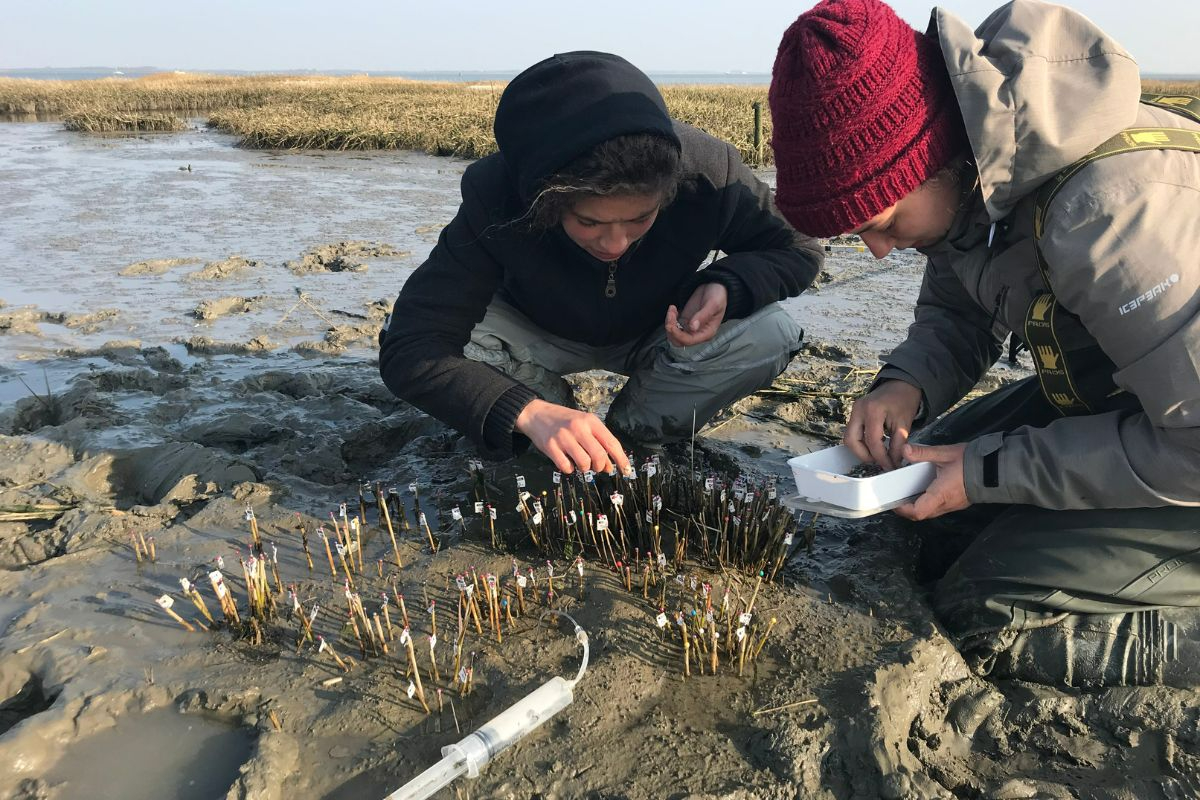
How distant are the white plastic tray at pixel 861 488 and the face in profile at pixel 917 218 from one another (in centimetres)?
74

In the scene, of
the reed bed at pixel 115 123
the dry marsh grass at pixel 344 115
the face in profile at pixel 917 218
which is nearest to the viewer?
the face in profile at pixel 917 218

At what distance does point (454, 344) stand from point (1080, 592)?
8.81ft

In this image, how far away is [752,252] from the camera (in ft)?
13.6

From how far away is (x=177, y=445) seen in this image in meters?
4.39

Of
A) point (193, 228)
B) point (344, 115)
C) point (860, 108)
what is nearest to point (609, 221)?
point (860, 108)

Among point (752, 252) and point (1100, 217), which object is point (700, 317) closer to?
point (752, 252)

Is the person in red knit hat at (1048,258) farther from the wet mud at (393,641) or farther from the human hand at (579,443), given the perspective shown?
the human hand at (579,443)

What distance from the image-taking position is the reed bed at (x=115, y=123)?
2630cm

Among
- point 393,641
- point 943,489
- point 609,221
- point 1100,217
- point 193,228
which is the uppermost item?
point 1100,217

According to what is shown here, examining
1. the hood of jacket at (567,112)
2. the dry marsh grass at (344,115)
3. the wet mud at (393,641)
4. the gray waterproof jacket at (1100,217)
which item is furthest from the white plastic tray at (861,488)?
the dry marsh grass at (344,115)

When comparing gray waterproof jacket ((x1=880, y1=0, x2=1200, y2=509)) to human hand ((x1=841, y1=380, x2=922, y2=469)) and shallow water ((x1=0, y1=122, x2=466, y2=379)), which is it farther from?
shallow water ((x1=0, y1=122, x2=466, y2=379))

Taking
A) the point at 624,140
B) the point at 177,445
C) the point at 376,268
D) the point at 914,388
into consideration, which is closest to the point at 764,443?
the point at 914,388

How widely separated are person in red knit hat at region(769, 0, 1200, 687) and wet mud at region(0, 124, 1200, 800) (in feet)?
0.79

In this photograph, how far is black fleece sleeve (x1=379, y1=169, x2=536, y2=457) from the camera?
137 inches
